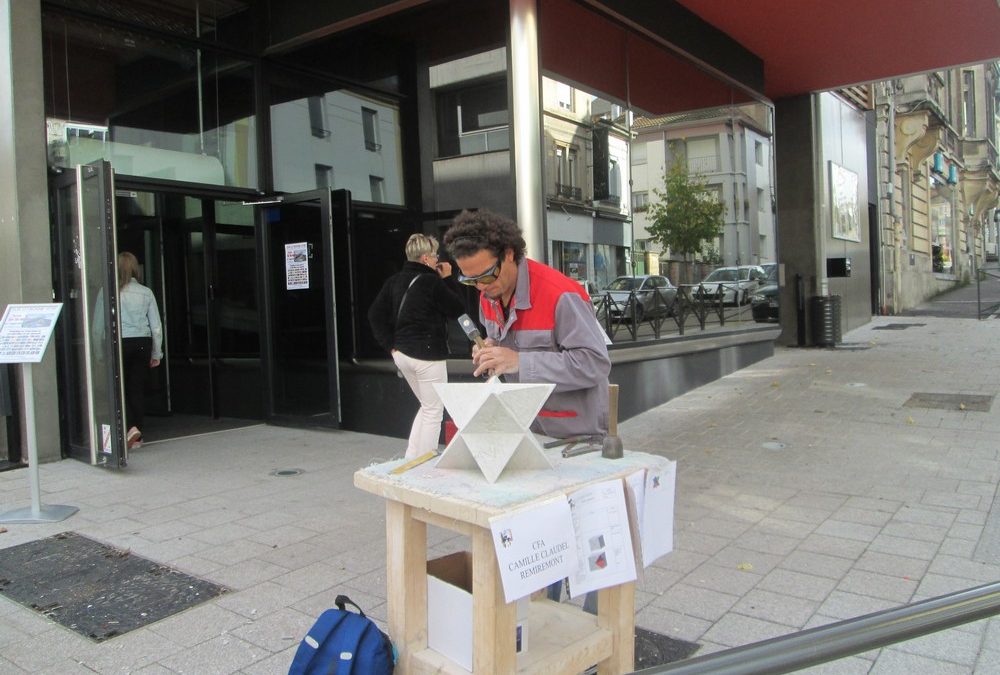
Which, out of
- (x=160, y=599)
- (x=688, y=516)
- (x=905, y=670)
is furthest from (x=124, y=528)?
(x=905, y=670)

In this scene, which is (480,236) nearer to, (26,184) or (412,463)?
(412,463)

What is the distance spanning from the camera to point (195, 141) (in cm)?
804

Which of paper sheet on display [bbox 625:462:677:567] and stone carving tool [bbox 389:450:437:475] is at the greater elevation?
stone carving tool [bbox 389:450:437:475]

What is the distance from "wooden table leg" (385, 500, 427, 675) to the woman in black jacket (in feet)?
11.0

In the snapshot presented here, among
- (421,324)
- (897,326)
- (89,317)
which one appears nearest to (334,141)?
(89,317)

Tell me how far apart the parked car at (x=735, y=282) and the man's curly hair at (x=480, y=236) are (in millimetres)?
8004

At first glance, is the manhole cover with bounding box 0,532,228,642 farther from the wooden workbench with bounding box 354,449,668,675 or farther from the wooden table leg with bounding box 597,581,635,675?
the wooden table leg with bounding box 597,581,635,675

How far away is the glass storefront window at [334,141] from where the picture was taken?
842cm

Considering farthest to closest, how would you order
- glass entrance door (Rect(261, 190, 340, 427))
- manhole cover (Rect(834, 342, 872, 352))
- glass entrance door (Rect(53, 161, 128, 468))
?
manhole cover (Rect(834, 342, 872, 352)) < glass entrance door (Rect(261, 190, 340, 427)) < glass entrance door (Rect(53, 161, 128, 468))

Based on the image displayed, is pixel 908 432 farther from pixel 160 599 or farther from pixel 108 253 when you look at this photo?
pixel 108 253

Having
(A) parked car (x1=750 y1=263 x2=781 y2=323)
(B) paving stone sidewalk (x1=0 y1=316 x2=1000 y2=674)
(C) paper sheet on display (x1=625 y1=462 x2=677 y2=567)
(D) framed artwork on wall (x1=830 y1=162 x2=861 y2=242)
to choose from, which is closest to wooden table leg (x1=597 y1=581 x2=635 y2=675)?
(C) paper sheet on display (x1=625 y1=462 x2=677 y2=567)

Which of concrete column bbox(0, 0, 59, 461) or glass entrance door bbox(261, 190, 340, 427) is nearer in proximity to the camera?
concrete column bbox(0, 0, 59, 461)

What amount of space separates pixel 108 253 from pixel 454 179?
3.31 m

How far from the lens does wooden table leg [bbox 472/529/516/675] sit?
2.04m
